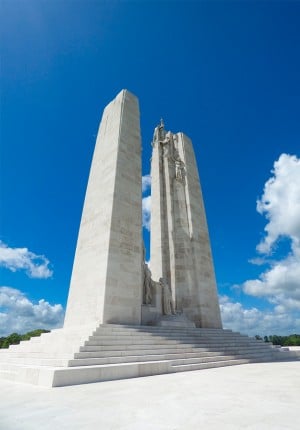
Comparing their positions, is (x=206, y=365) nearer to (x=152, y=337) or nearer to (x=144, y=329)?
(x=152, y=337)

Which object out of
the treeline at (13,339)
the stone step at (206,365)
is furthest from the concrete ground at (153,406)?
the treeline at (13,339)

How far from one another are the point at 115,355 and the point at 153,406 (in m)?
4.00

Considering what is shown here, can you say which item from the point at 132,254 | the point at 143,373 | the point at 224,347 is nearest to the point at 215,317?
the point at 224,347

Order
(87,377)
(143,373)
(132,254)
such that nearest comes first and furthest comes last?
(87,377)
(143,373)
(132,254)

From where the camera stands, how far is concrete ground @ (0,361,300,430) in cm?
302

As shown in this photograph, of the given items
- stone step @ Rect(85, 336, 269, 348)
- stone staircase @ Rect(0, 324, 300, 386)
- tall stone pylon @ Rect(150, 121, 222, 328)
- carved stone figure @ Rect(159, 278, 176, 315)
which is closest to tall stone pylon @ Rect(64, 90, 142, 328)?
stone staircase @ Rect(0, 324, 300, 386)

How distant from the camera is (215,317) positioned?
1694 cm

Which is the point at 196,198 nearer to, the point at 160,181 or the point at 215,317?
the point at 160,181

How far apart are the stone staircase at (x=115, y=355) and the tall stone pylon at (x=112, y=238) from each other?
1.62 meters

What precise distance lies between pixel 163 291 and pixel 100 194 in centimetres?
595

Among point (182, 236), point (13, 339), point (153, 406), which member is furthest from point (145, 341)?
point (13, 339)

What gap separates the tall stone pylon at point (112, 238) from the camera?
36.6 ft

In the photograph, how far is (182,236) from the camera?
18281mm

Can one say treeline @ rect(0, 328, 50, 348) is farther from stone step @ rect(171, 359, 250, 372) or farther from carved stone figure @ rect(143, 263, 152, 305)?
stone step @ rect(171, 359, 250, 372)
